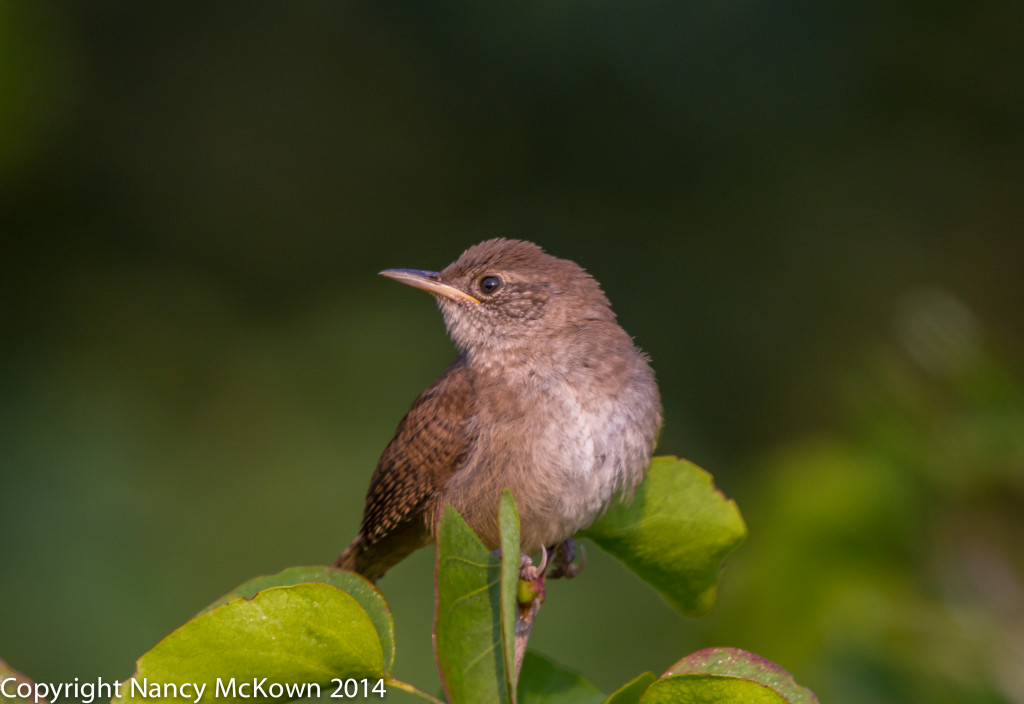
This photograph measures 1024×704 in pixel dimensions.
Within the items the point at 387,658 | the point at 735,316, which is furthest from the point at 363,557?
the point at 735,316

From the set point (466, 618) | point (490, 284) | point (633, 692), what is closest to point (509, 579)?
point (466, 618)

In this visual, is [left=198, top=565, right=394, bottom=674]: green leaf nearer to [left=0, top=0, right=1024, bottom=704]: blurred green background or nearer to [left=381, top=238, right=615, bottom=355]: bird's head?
[left=381, top=238, right=615, bottom=355]: bird's head

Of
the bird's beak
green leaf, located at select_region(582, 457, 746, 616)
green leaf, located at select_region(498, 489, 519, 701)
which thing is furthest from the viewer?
the bird's beak

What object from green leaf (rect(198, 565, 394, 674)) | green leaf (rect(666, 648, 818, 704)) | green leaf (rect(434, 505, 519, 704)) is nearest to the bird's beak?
green leaf (rect(198, 565, 394, 674))

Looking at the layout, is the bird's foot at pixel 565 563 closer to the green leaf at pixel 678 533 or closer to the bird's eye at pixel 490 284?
the green leaf at pixel 678 533

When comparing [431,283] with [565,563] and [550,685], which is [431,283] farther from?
[550,685]

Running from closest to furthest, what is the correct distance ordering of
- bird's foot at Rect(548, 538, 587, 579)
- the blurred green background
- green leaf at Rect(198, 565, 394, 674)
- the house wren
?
green leaf at Rect(198, 565, 394, 674), the house wren, bird's foot at Rect(548, 538, 587, 579), the blurred green background
